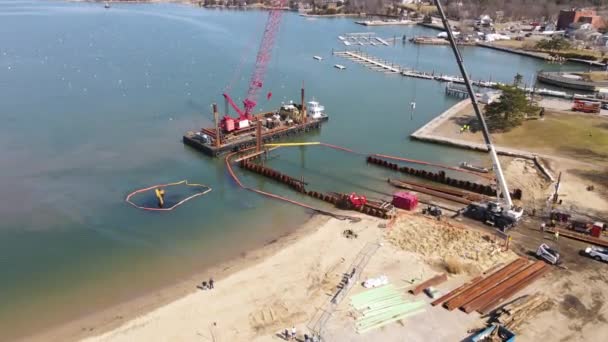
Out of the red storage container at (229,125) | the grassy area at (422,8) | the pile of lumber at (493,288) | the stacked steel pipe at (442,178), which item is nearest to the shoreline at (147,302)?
the pile of lumber at (493,288)

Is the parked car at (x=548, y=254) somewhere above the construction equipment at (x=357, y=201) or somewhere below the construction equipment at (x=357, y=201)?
above

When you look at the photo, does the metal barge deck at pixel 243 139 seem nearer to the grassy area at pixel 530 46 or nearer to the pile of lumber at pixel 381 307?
the pile of lumber at pixel 381 307

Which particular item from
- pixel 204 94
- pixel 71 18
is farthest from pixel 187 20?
pixel 204 94

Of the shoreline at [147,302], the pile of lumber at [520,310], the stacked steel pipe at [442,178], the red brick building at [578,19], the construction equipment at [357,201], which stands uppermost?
the red brick building at [578,19]

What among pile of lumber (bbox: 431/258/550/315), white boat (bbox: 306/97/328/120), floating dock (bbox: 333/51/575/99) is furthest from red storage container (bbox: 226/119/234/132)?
floating dock (bbox: 333/51/575/99)

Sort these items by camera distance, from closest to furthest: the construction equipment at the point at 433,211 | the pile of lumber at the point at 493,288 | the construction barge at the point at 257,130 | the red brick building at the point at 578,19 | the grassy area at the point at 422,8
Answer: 1. the pile of lumber at the point at 493,288
2. the construction equipment at the point at 433,211
3. the construction barge at the point at 257,130
4. the red brick building at the point at 578,19
5. the grassy area at the point at 422,8

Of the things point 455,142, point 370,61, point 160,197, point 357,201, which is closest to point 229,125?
point 160,197
